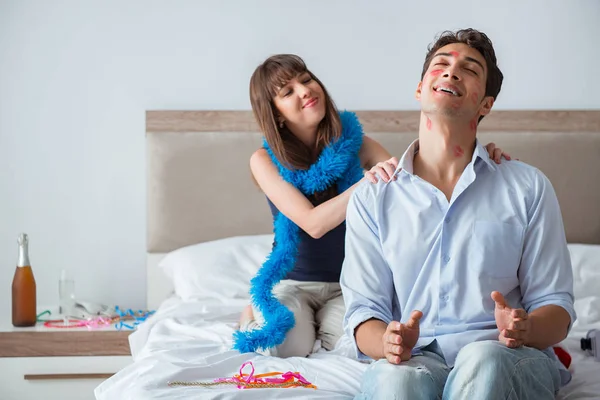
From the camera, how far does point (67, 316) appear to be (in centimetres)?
315

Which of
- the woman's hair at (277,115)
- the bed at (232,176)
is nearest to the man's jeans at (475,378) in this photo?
the woman's hair at (277,115)

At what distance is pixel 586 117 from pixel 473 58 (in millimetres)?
1743

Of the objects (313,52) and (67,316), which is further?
(313,52)

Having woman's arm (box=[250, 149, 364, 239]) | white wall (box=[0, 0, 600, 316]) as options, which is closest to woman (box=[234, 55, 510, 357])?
woman's arm (box=[250, 149, 364, 239])

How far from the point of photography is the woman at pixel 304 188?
222 cm

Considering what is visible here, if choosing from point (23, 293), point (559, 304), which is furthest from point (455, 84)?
point (23, 293)

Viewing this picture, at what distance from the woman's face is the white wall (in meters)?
1.02

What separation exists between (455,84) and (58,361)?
77.1 inches

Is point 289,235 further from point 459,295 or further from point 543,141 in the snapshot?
point 543,141

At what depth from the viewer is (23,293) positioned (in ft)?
9.97

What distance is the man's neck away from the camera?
1812mm

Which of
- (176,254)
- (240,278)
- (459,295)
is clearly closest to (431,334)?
(459,295)

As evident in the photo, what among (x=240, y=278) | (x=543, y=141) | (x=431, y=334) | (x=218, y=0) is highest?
(x=218, y=0)

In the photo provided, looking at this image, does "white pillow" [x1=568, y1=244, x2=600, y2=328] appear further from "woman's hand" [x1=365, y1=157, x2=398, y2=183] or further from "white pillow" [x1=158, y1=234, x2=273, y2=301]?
"white pillow" [x1=158, y1=234, x2=273, y2=301]
